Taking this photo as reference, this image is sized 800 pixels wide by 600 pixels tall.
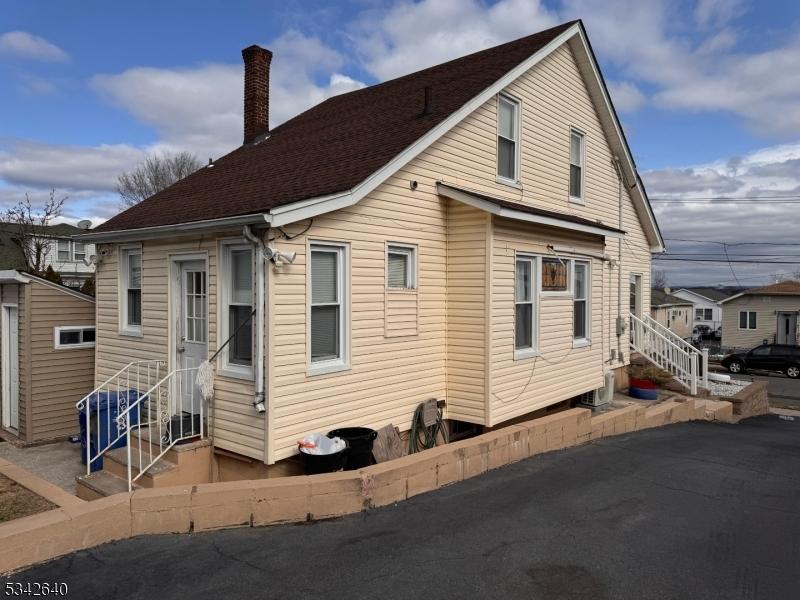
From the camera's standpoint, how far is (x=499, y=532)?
5.41 metres

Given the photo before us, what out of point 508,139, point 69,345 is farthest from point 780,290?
point 69,345

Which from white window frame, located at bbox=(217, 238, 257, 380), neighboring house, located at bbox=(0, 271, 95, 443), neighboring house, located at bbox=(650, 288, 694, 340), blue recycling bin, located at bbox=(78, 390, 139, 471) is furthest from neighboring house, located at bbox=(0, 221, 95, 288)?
neighboring house, located at bbox=(650, 288, 694, 340)

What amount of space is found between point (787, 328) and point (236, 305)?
44663mm

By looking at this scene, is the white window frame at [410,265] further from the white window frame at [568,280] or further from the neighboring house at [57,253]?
the neighboring house at [57,253]

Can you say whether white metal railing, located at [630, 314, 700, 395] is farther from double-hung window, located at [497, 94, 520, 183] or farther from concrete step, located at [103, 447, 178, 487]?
concrete step, located at [103, 447, 178, 487]

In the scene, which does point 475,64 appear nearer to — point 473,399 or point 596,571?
point 473,399

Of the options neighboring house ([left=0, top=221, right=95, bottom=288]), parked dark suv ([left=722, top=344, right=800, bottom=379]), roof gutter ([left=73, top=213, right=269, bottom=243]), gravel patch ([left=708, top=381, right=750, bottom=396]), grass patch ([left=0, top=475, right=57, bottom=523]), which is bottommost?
parked dark suv ([left=722, top=344, right=800, bottom=379])

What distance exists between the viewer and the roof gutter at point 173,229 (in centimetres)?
637

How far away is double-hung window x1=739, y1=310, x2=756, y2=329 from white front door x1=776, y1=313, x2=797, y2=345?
192cm

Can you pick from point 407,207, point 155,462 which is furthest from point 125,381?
point 407,207

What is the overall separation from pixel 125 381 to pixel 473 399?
5155 mm

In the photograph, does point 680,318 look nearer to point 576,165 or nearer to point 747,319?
point 747,319

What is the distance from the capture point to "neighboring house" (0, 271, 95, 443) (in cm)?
910

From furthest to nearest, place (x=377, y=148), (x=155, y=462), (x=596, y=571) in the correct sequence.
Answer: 1. (x=377, y=148)
2. (x=155, y=462)
3. (x=596, y=571)
